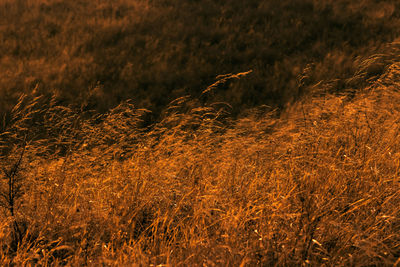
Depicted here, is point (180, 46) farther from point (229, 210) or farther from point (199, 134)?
point (229, 210)

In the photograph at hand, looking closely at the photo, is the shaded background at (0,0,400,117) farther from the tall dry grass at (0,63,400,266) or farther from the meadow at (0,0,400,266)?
the tall dry grass at (0,63,400,266)

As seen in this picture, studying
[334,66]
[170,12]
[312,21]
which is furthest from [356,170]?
[170,12]

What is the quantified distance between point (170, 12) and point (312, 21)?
5398mm

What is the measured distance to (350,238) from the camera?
1813mm

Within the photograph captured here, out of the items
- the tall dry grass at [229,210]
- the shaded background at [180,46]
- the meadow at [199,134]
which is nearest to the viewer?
the tall dry grass at [229,210]

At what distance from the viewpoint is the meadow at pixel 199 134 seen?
1.88 metres

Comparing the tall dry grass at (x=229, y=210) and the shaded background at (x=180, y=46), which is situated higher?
the tall dry grass at (x=229, y=210)

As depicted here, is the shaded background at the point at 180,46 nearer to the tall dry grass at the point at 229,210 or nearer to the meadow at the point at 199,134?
the meadow at the point at 199,134

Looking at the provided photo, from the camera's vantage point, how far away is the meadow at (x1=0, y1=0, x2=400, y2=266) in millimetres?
1883

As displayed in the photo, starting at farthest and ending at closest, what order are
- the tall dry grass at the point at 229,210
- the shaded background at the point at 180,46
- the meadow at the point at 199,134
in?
the shaded background at the point at 180,46, the meadow at the point at 199,134, the tall dry grass at the point at 229,210

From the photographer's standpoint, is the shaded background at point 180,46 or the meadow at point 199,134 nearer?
the meadow at point 199,134

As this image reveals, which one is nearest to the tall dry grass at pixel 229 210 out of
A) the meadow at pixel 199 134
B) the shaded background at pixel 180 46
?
the meadow at pixel 199 134

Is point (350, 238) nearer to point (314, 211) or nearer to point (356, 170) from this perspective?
point (314, 211)

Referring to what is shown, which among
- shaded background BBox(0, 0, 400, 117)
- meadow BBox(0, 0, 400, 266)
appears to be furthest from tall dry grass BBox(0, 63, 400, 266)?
shaded background BBox(0, 0, 400, 117)
